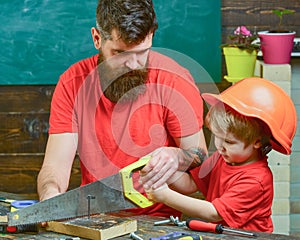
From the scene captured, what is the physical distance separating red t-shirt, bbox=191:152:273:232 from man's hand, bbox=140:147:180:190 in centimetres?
18

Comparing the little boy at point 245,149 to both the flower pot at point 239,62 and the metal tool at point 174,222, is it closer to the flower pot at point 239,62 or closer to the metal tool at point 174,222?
the metal tool at point 174,222

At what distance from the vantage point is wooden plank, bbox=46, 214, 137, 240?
229 centimetres

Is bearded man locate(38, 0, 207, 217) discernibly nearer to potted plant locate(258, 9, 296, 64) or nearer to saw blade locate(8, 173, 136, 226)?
saw blade locate(8, 173, 136, 226)

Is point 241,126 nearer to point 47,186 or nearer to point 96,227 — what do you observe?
point 96,227

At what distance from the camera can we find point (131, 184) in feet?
8.29

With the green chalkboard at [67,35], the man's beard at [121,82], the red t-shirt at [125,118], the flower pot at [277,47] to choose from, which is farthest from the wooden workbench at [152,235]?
the green chalkboard at [67,35]

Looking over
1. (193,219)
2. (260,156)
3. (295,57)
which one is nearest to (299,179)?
(295,57)

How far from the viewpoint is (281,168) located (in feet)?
12.2

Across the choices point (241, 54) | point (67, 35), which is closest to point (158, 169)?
point (241, 54)

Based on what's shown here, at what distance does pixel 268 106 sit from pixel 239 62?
1.51 metres

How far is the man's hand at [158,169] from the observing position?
8.31 ft

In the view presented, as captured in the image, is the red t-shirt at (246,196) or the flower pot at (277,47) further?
the flower pot at (277,47)

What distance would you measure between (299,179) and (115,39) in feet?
4.99

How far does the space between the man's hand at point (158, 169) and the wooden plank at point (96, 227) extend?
7.3 inches
